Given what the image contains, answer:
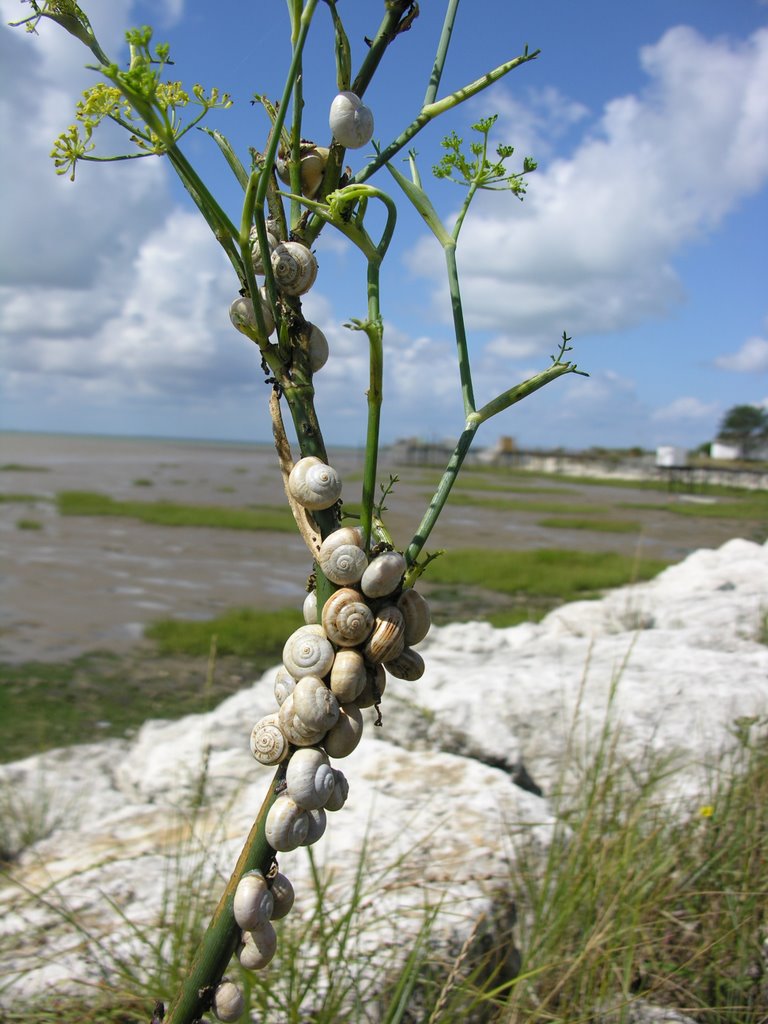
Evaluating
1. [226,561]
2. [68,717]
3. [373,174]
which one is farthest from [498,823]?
[226,561]

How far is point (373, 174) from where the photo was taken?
44.7 inches

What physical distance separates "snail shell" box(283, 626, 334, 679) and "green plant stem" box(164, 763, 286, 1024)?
14cm

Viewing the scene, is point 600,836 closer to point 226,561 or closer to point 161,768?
point 161,768

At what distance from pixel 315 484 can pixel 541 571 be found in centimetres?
1460

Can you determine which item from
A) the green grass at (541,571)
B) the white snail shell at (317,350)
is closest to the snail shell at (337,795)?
the white snail shell at (317,350)

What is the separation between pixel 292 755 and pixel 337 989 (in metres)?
1.20

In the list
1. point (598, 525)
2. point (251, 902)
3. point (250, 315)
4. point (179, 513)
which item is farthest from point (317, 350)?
point (598, 525)

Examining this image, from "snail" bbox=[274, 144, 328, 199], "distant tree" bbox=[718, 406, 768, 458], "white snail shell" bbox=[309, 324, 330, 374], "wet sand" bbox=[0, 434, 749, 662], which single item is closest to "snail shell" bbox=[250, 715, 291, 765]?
"white snail shell" bbox=[309, 324, 330, 374]

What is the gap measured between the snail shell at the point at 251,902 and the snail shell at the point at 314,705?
224mm

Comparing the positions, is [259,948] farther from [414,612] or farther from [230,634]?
[230,634]

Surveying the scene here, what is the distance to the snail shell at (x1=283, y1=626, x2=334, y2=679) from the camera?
1057 mm

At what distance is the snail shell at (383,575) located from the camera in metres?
1.04

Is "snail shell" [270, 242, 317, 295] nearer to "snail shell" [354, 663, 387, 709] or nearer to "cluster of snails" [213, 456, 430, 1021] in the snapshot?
"cluster of snails" [213, 456, 430, 1021]

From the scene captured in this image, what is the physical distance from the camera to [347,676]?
103cm
